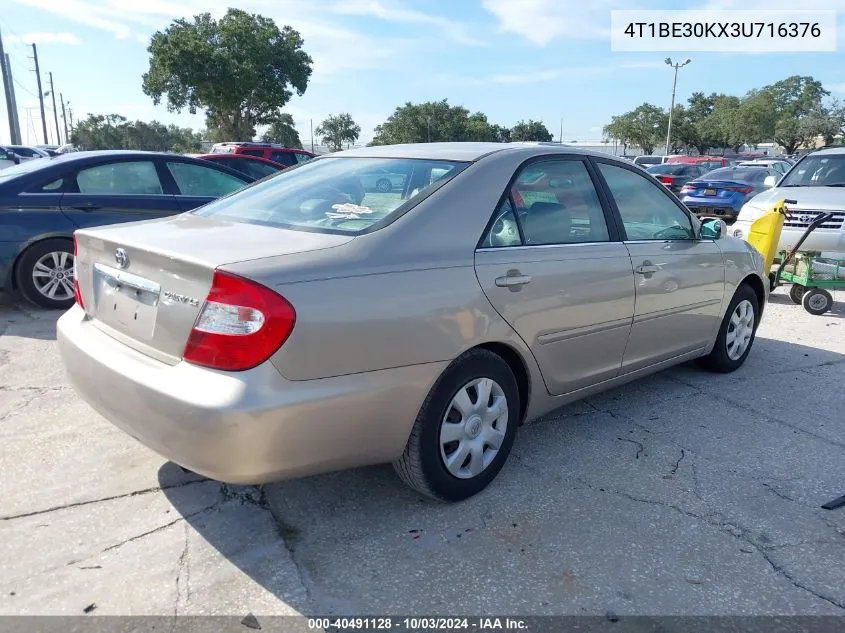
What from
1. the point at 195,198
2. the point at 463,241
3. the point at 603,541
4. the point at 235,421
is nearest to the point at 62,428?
the point at 235,421

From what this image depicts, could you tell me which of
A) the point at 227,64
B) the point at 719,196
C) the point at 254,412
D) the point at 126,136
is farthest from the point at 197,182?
the point at 126,136

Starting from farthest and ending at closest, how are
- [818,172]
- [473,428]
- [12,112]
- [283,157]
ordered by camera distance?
[12,112]
[283,157]
[818,172]
[473,428]

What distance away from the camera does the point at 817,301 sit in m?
6.86

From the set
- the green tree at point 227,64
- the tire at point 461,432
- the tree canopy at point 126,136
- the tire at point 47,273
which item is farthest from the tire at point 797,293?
the tree canopy at point 126,136

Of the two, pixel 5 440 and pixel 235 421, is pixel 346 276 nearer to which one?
pixel 235 421

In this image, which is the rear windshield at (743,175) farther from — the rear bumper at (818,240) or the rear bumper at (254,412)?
the rear bumper at (254,412)

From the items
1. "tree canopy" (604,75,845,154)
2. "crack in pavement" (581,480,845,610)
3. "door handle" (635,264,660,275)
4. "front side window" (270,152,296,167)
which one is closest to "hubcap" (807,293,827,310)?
"door handle" (635,264,660,275)

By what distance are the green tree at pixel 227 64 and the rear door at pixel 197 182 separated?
116 feet

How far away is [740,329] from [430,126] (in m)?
66.5

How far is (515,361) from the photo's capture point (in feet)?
10.3

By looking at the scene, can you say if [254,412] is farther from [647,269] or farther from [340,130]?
[340,130]

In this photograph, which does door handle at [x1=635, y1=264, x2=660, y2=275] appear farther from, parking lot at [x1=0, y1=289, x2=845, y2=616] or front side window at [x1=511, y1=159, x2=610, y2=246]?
parking lot at [x1=0, y1=289, x2=845, y2=616]

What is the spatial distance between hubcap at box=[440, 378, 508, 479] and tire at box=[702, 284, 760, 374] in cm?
241

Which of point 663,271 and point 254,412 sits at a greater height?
point 663,271
